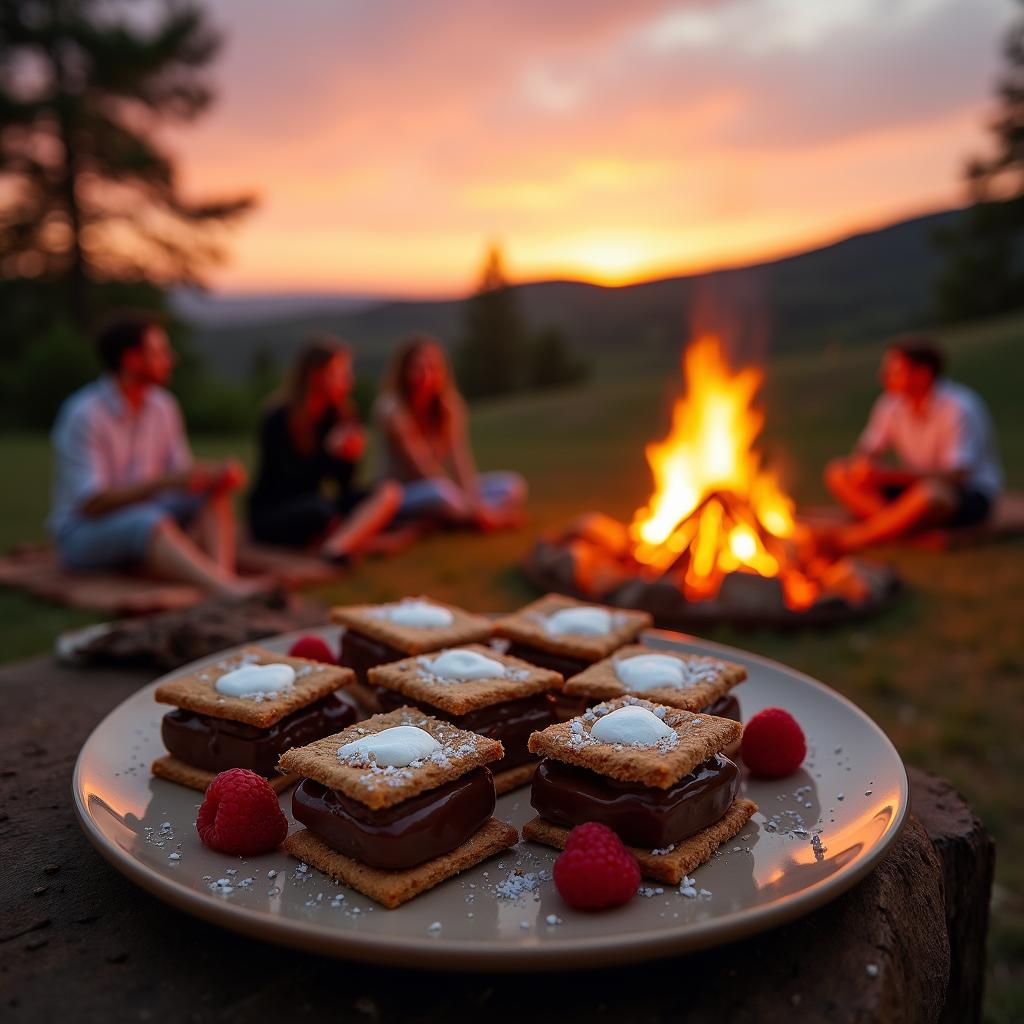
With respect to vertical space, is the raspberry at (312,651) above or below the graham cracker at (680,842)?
above

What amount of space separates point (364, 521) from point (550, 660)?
6.15m

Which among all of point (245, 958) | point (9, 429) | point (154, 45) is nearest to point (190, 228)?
point (154, 45)

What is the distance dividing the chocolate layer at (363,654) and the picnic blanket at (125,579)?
3234 millimetres

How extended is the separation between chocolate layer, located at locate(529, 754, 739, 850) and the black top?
280 inches

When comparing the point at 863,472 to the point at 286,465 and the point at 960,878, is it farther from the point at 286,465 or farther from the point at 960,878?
the point at 960,878

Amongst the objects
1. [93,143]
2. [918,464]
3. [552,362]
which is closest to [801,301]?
[552,362]

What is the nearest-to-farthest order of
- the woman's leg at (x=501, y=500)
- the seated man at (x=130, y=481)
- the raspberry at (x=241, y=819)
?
the raspberry at (x=241, y=819), the seated man at (x=130, y=481), the woman's leg at (x=501, y=500)

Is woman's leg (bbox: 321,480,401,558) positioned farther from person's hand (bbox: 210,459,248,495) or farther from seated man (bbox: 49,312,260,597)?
person's hand (bbox: 210,459,248,495)

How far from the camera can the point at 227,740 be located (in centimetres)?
239

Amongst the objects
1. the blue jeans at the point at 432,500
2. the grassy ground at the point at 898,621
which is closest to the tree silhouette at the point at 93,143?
the grassy ground at the point at 898,621

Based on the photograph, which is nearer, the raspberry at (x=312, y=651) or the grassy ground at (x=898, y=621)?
the raspberry at (x=312, y=651)

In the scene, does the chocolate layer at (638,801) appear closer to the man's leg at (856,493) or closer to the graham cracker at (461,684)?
the graham cracker at (461,684)

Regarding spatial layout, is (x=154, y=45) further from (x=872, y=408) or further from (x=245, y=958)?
(x=245, y=958)

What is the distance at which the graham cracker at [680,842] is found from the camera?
191 centimetres
